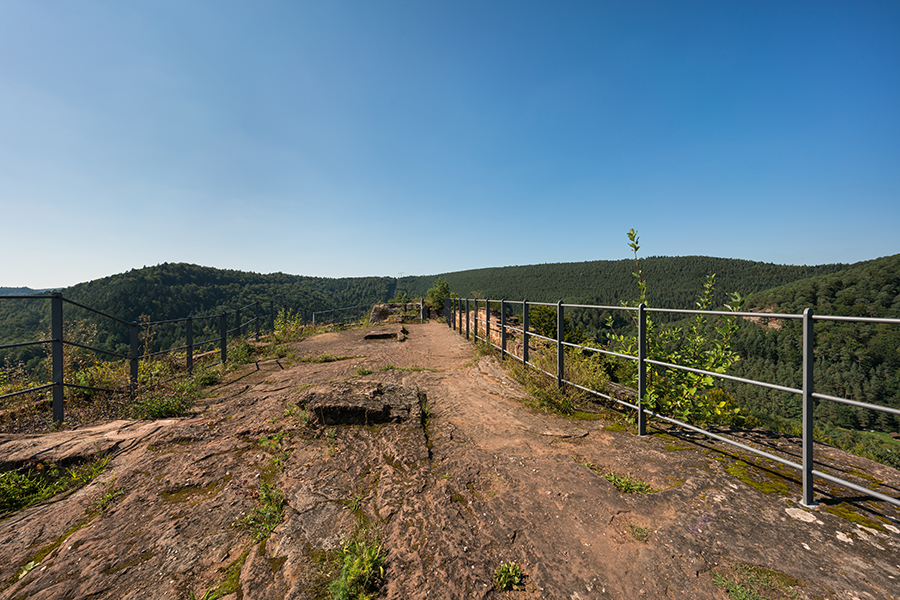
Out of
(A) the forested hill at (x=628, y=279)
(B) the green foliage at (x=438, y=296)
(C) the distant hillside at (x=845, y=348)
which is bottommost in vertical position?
(C) the distant hillside at (x=845, y=348)

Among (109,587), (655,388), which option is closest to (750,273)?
(655,388)

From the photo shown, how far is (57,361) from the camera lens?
3.68 metres

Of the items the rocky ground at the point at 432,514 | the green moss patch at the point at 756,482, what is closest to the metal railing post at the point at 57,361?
the rocky ground at the point at 432,514

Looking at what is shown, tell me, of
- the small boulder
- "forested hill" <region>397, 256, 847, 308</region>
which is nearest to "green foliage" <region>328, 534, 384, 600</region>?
the small boulder

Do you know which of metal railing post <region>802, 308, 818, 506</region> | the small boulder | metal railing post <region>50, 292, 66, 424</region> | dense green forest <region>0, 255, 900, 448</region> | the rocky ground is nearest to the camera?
the rocky ground

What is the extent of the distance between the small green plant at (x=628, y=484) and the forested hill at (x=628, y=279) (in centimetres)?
6386

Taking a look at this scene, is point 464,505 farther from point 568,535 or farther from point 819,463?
point 819,463

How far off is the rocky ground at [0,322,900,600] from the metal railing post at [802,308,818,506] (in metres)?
0.13

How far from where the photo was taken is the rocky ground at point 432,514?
1.58 metres

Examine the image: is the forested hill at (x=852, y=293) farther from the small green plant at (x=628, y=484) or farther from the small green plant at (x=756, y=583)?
the small green plant at (x=756, y=583)

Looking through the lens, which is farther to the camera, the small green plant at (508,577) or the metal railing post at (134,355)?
the metal railing post at (134,355)

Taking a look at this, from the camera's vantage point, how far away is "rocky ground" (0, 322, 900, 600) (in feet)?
5.17

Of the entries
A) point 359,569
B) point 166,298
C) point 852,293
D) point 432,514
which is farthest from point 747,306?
point 166,298

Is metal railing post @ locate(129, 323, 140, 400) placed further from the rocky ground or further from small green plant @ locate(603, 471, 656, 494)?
small green plant @ locate(603, 471, 656, 494)
